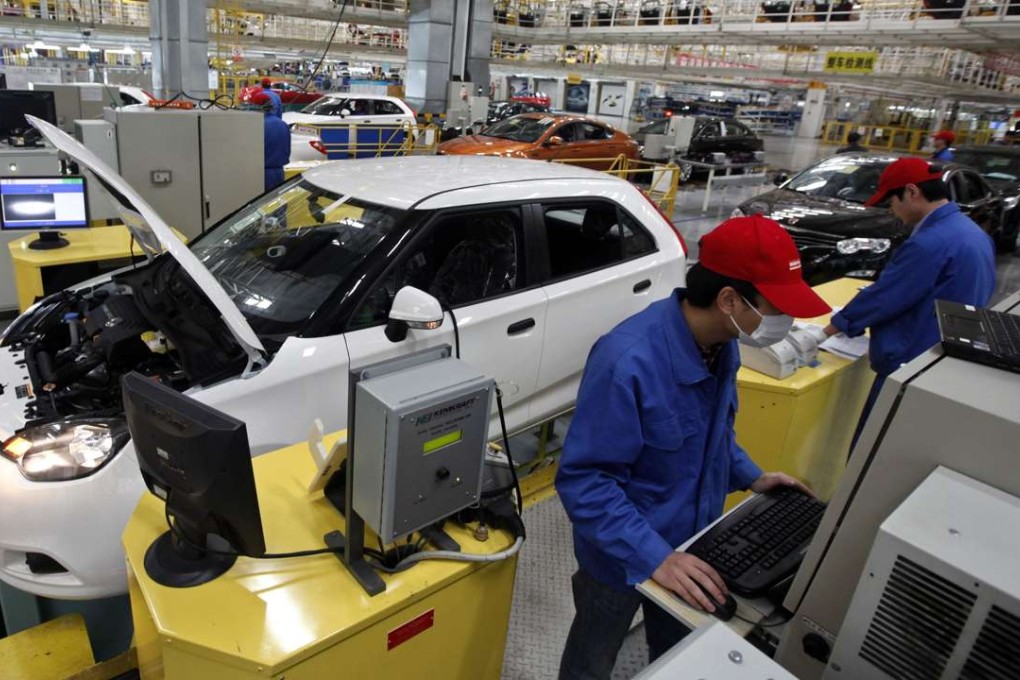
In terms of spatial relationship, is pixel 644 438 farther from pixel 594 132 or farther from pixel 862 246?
pixel 594 132

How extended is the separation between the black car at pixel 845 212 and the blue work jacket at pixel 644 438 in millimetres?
4700

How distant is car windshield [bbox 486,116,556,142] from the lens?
1138 centimetres

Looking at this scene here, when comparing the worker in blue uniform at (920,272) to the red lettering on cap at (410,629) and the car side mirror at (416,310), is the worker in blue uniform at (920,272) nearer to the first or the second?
the car side mirror at (416,310)

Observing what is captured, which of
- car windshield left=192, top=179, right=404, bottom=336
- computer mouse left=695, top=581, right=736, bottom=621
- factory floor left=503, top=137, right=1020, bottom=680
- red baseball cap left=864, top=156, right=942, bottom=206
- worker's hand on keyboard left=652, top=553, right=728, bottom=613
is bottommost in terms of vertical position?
factory floor left=503, top=137, right=1020, bottom=680

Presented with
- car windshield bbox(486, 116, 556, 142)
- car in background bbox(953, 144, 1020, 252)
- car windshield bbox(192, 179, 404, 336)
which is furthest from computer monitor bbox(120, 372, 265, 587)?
car in background bbox(953, 144, 1020, 252)

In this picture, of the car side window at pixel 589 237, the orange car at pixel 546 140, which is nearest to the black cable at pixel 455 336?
the car side window at pixel 589 237

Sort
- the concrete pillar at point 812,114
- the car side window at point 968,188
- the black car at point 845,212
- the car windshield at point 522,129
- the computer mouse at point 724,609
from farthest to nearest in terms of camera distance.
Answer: the concrete pillar at point 812,114
the car windshield at point 522,129
the car side window at point 968,188
the black car at point 845,212
the computer mouse at point 724,609

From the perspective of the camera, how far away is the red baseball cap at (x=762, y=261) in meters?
1.61

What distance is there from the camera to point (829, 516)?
51.8 inches

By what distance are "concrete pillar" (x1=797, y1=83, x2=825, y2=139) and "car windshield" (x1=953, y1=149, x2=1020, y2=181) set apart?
73.7 ft

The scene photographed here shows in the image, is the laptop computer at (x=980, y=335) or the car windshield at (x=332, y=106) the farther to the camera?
the car windshield at (x=332, y=106)

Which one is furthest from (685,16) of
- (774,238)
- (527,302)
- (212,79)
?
(774,238)

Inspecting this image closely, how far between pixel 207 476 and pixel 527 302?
6.32 feet

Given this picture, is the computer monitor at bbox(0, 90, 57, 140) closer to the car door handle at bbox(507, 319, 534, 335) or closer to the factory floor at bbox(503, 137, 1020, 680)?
the car door handle at bbox(507, 319, 534, 335)
